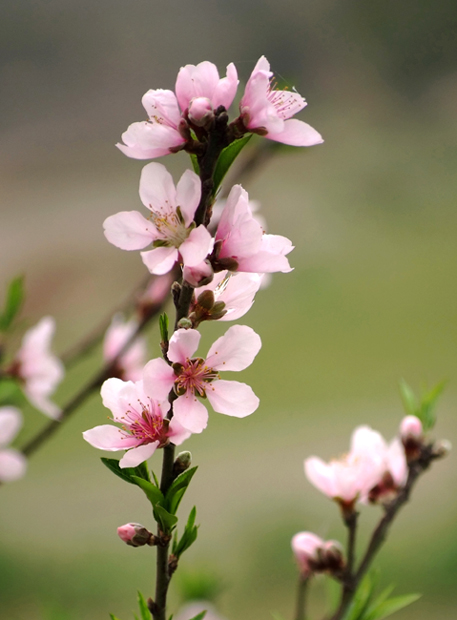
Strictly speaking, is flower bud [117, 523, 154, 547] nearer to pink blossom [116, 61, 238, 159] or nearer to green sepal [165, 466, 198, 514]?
green sepal [165, 466, 198, 514]

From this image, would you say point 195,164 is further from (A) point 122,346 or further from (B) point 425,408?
(A) point 122,346

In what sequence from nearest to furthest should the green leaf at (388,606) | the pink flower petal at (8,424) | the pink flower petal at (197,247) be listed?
the pink flower petal at (197,247)
the green leaf at (388,606)
the pink flower petal at (8,424)

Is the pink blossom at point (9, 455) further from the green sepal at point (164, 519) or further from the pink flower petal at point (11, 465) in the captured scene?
the green sepal at point (164, 519)

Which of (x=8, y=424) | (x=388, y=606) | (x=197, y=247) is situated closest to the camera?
(x=197, y=247)

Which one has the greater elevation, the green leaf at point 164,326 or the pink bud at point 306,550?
A: the green leaf at point 164,326

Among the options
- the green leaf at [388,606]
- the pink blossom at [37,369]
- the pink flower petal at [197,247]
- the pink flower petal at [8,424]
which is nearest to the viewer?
the pink flower petal at [197,247]

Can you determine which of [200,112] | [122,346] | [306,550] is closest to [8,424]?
[122,346]

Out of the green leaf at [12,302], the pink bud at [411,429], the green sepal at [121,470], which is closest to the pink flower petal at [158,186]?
the green sepal at [121,470]

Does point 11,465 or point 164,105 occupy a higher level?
point 164,105
